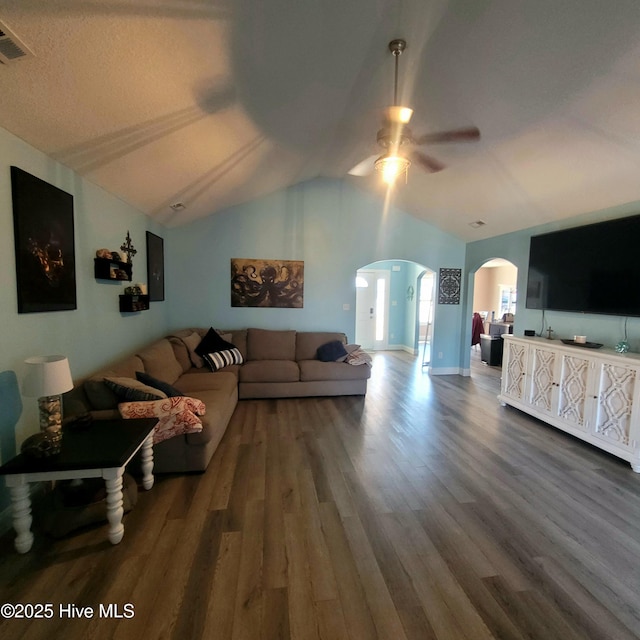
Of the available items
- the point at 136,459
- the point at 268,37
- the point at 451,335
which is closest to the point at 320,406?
the point at 136,459

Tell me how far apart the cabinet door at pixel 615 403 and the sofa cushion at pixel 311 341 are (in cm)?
316

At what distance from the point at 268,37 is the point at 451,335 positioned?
5382mm

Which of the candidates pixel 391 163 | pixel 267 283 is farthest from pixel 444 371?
pixel 391 163

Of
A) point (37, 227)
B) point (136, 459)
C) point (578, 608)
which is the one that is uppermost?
point (37, 227)

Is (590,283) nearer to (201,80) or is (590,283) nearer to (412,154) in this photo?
(412,154)

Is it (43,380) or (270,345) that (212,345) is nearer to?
(270,345)

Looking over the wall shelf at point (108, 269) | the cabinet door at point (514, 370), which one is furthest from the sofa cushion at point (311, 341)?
the wall shelf at point (108, 269)

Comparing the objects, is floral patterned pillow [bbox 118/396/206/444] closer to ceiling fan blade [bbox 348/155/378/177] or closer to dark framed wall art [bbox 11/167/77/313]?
dark framed wall art [bbox 11/167/77/313]

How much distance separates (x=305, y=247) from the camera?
17.6ft

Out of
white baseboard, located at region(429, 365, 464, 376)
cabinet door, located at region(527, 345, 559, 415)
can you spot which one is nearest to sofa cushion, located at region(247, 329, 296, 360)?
white baseboard, located at region(429, 365, 464, 376)

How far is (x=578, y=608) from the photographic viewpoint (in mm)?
1509

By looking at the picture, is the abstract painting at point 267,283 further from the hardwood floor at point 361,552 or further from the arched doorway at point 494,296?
the arched doorway at point 494,296

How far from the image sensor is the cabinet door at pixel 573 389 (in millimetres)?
3213

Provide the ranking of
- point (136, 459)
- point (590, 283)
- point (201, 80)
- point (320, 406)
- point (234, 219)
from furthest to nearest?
point (234, 219) < point (320, 406) < point (590, 283) < point (136, 459) < point (201, 80)
